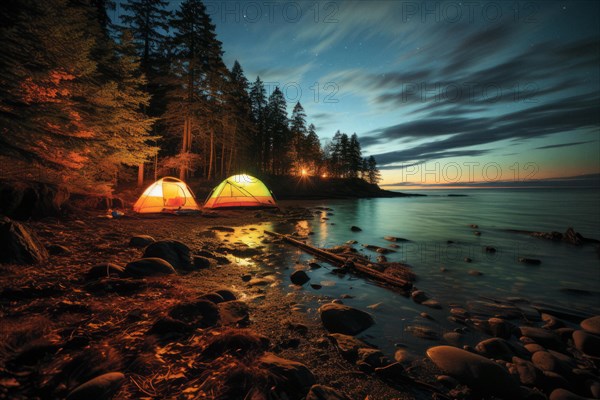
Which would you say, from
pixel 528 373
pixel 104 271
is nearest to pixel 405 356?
pixel 528 373

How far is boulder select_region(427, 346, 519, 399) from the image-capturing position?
8.71 ft

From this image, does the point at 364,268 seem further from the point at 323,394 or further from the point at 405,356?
the point at 323,394

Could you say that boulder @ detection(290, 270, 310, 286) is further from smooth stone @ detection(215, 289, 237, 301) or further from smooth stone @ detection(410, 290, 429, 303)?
smooth stone @ detection(410, 290, 429, 303)

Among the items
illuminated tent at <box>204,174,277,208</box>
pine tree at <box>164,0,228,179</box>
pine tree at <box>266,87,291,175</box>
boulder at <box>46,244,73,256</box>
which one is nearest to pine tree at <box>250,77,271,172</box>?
pine tree at <box>266,87,291,175</box>

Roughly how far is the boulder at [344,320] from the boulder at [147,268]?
3.35 metres

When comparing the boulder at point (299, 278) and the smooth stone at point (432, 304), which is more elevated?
the boulder at point (299, 278)

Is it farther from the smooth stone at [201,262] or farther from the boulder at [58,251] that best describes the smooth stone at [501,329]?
the boulder at [58,251]

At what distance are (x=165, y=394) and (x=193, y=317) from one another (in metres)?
1.21


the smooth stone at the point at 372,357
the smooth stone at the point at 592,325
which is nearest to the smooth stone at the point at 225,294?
the smooth stone at the point at 372,357

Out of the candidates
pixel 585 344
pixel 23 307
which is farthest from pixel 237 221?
pixel 585 344

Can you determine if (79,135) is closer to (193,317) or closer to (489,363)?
(193,317)

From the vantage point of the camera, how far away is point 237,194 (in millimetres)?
15648

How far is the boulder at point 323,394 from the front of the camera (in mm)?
2174

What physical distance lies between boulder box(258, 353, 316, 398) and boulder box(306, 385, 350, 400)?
0.13 metres
